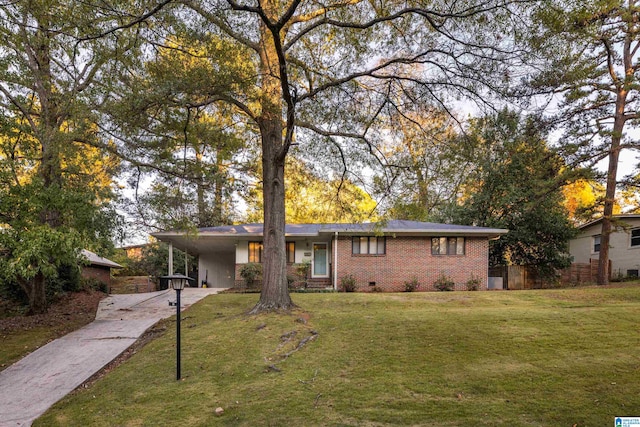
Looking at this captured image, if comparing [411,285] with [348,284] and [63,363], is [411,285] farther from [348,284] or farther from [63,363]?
[63,363]

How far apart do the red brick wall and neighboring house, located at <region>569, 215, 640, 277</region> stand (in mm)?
8096

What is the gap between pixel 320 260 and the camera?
18734mm

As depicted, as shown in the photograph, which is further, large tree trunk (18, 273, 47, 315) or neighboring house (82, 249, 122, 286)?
neighboring house (82, 249, 122, 286)

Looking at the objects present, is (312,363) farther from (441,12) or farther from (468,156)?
(441,12)

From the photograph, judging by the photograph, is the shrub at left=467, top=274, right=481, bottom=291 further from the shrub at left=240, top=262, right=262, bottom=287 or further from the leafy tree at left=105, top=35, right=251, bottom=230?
the leafy tree at left=105, top=35, right=251, bottom=230

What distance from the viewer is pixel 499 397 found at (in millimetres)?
4590

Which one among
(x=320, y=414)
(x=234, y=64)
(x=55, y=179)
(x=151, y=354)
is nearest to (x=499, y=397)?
(x=320, y=414)

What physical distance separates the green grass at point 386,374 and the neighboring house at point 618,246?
1353cm

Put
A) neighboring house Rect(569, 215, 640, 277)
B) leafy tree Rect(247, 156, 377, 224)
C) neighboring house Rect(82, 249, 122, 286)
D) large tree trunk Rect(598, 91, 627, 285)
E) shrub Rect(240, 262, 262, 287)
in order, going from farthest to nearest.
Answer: neighboring house Rect(569, 215, 640, 277), neighboring house Rect(82, 249, 122, 286), shrub Rect(240, 262, 262, 287), large tree trunk Rect(598, 91, 627, 285), leafy tree Rect(247, 156, 377, 224)

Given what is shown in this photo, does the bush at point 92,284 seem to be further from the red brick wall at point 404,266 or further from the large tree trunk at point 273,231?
the red brick wall at point 404,266

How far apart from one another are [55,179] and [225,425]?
936 cm

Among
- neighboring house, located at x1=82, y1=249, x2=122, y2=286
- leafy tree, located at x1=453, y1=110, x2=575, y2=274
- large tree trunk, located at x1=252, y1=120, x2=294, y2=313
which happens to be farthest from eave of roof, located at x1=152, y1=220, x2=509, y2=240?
large tree trunk, located at x1=252, y1=120, x2=294, y2=313

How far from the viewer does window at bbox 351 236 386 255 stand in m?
17.3

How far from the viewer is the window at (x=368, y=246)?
17.3 metres
